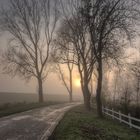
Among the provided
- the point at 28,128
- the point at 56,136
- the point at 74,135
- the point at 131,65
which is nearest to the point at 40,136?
the point at 56,136

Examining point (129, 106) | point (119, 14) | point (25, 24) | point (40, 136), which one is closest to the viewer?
point (40, 136)

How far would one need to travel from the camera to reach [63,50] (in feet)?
112

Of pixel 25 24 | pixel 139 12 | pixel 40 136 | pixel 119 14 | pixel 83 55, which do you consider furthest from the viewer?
pixel 25 24

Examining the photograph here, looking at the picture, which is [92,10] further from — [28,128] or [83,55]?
[28,128]

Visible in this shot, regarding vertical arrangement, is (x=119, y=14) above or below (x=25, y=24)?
below

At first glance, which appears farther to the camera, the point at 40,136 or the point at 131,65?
the point at 131,65

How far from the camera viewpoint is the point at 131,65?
25.4 meters

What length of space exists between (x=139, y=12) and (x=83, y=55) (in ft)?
41.4

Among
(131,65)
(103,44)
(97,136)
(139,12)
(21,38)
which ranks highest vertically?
(21,38)

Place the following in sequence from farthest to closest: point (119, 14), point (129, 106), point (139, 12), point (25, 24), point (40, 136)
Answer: point (25, 24)
point (129, 106)
point (119, 14)
point (139, 12)
point (40, 136)

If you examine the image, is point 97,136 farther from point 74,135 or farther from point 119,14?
point 119,14

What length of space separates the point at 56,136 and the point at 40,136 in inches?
30.3

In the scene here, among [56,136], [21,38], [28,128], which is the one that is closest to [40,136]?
[56,136]

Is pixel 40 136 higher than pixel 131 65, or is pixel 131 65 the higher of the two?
pixel 131 65
